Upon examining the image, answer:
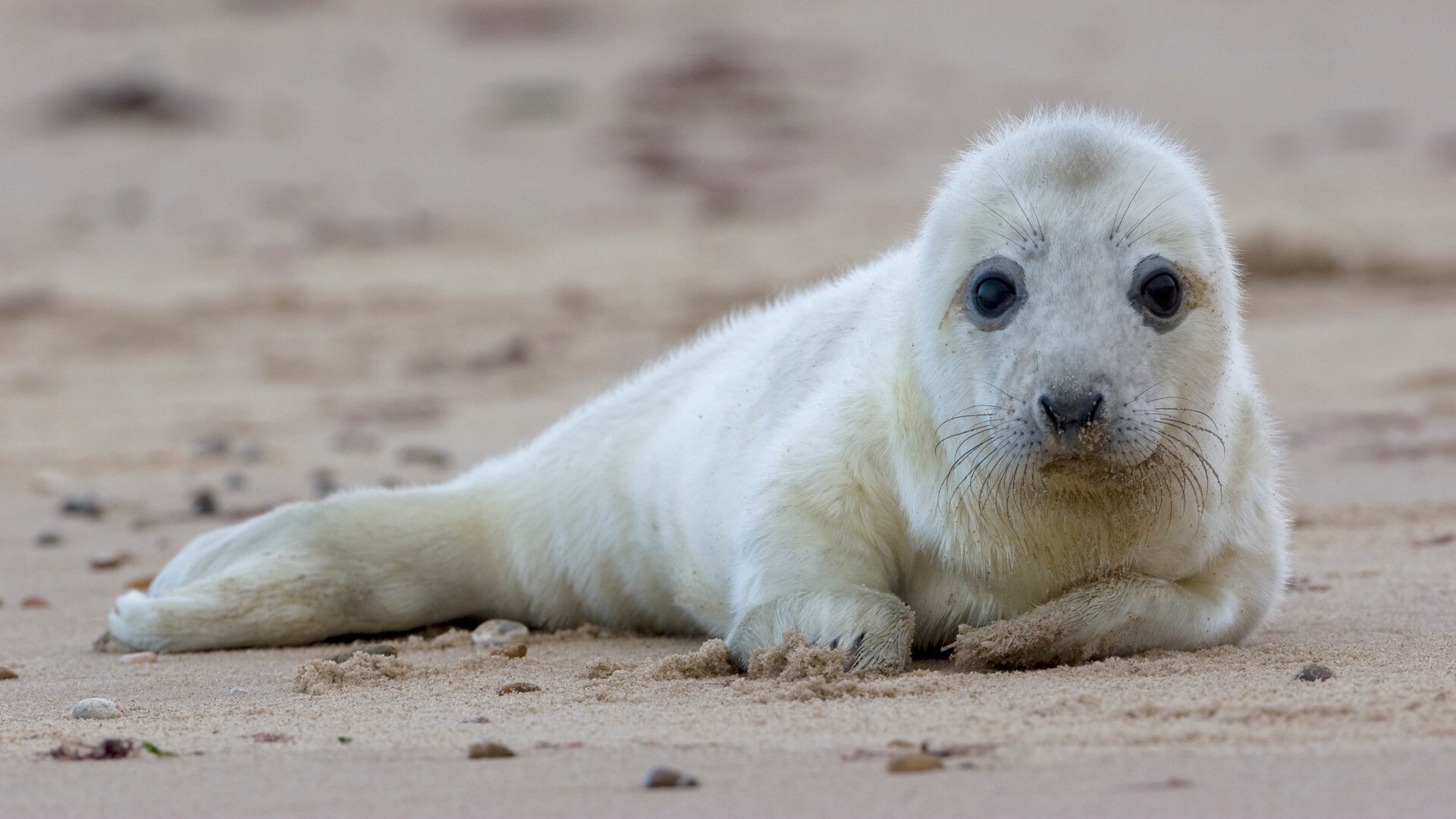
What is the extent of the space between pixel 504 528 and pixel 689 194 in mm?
10549

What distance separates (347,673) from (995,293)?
1.39 metres

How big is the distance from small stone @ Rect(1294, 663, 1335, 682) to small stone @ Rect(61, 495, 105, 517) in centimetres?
409

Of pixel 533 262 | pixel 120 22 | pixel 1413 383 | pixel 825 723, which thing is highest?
pixel 120 22

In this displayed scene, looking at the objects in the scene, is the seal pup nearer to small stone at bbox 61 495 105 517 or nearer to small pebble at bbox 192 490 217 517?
small pebble at bbox 192 490 217 517

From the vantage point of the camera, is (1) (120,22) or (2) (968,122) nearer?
(2) (968,122)

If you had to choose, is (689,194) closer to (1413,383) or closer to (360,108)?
(360,108)

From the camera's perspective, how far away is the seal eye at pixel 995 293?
3.15 meters

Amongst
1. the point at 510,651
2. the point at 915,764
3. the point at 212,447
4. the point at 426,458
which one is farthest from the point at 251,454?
the point at 915,764

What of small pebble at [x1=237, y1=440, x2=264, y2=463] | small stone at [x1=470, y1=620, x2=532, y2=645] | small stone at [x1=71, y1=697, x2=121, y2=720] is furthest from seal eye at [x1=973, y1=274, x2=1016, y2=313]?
small pebble at [x1=237, y1=440, x2=264, y2=463]

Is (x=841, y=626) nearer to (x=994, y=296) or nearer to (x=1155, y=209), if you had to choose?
(x=994, y=296)

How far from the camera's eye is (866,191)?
14922mm

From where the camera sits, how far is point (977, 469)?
3230mm

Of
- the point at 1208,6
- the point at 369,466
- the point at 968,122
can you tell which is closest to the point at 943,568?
the point at 369,466

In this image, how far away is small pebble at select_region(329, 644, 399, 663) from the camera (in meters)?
3.76
